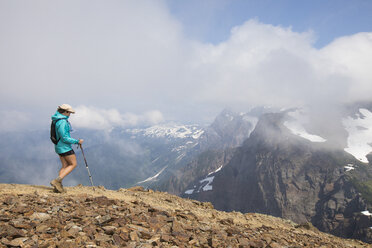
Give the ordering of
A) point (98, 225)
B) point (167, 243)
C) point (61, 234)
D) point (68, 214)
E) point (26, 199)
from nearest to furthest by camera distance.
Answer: point (61, 234) < point (167, 243) < point (98, 225) < point (68, 214) < point (26, 199)

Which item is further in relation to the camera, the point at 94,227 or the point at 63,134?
the point at 63,134

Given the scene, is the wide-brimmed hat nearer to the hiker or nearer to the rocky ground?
the hiker

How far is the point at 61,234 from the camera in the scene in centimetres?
654

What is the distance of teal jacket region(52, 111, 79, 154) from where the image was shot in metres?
11.0

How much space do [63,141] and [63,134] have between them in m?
0.48

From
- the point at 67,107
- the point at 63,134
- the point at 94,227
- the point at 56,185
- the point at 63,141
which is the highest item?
the point at 67,107

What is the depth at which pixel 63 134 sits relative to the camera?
1100 centimetres

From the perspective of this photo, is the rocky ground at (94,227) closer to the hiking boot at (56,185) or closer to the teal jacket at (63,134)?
the hiking boot at (56,185)

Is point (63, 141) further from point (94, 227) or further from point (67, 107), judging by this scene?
point (94, 227)

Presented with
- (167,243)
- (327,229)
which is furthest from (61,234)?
(327,229)

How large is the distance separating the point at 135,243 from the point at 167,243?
1.06 m

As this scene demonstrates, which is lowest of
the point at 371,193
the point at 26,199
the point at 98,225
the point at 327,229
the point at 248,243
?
the point at 327,229

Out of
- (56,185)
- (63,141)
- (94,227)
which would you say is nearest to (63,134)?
(63,141)

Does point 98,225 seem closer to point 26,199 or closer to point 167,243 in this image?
point 167,243
